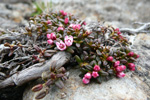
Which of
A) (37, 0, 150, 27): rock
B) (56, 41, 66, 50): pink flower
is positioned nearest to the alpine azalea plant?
(56, 41, 66, 50): pink flower

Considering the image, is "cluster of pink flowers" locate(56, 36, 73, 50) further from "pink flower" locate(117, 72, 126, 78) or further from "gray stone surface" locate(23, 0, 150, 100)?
"pink flower" locate(117, 72, 126, 78)

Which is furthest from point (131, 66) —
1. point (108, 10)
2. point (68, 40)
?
point (108, 10)

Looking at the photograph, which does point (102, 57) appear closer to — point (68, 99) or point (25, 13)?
point (68, 99)

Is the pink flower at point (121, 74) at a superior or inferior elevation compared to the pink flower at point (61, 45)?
inferior

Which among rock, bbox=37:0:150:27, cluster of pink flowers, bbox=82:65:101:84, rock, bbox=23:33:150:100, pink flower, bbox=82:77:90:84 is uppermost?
rock, bbox=37:0:150:27

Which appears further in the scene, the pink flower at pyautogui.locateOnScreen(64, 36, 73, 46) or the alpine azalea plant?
the pink flower at pyautogui.locateOnScreen(64, 36, 73, 46)

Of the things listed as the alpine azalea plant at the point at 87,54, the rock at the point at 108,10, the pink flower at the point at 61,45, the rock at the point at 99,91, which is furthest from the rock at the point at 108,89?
the rock at the point at 108,10

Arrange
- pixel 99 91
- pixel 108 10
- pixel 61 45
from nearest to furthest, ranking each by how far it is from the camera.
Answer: pixel 99 91 < pixel 61 45 < pixel 108 10

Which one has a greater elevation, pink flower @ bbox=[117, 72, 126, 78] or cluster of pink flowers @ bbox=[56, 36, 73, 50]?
cluster of pink flowers @ bbox=[56, 36, 73, 50]

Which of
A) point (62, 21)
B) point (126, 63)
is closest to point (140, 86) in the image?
point (126, 63)

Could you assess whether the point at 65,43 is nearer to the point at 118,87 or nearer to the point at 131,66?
the point at 118,87

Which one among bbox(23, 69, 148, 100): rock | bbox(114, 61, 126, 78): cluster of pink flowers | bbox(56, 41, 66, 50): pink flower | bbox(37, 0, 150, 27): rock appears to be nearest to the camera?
bbox(23, 69, 148, 100): rock

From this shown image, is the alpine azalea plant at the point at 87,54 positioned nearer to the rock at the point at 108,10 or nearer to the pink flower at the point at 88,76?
the pink flower at the point at 88,76
